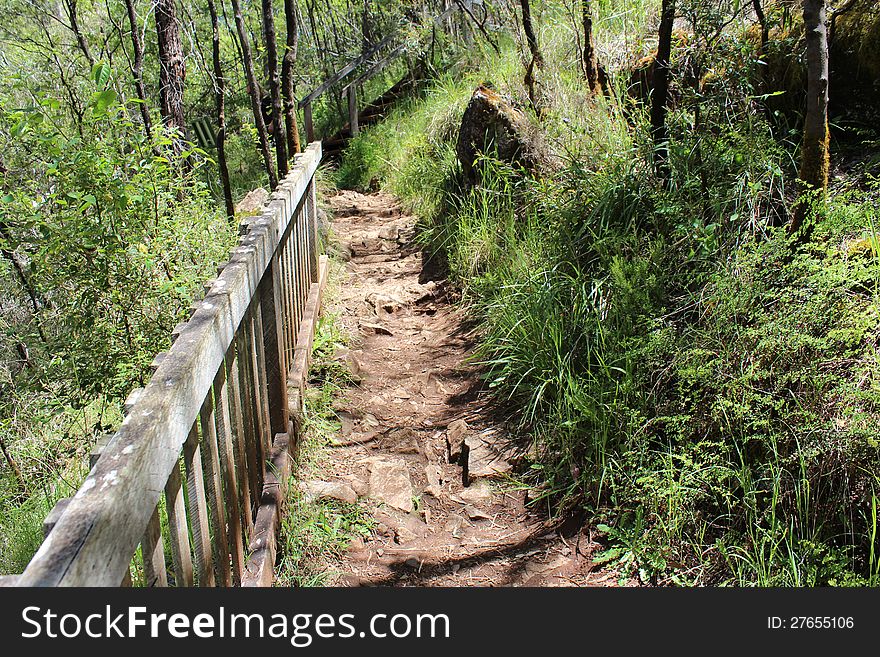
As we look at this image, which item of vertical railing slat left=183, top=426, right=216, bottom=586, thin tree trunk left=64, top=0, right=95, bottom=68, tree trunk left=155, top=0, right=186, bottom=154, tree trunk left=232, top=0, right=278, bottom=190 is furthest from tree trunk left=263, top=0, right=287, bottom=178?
→ vertical railing slat left=183, top=426, right=216, bottom=586

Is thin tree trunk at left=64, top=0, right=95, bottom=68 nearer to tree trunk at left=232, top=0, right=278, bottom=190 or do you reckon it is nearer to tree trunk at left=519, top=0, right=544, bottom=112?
tree trunk at left=232, top=0, right=278, bottom=190

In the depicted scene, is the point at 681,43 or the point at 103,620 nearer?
the point at 103,620

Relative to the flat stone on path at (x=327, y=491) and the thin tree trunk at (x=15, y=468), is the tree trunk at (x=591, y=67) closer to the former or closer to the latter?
the flat stone on path at (x=327, y=491)

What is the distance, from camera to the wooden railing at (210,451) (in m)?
1.41

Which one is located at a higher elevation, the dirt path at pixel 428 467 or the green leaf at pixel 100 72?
the green leaf at pixel 100 72

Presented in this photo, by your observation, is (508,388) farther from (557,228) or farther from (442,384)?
(557,228)

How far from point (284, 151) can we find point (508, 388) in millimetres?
4705

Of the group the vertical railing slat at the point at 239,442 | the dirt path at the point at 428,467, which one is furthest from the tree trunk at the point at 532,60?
the vertical railing slat at the point at 239,442

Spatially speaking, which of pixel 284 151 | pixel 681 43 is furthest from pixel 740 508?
pixel 284 151

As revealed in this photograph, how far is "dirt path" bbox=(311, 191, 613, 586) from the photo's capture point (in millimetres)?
3256

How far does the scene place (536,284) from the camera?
4582 mm

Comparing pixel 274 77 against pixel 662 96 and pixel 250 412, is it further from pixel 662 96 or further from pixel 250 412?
pixel 250 412

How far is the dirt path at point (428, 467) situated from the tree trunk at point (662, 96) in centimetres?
179

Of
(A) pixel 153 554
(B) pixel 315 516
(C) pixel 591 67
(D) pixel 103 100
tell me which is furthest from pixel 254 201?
(A) pixel 153 554
